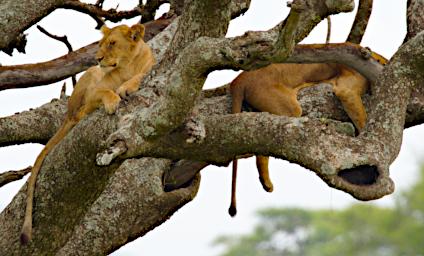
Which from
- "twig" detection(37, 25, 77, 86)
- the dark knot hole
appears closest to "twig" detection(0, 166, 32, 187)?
"twig" detection(37, 25, 77, 86)

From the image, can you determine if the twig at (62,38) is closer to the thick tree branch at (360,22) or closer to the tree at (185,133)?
the tree at (185,133)

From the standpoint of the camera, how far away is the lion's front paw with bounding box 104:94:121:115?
5.29 meters

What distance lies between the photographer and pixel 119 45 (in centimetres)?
618

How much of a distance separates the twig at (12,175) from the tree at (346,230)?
24.7m

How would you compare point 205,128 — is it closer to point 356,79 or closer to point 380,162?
point 380,162

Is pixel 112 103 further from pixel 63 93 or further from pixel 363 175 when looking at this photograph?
pixel 63 93

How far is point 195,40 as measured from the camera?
5.00 m

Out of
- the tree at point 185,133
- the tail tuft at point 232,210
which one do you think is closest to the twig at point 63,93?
the tree at point 185,133

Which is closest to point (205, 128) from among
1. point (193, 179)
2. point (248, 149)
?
point (248, 149)

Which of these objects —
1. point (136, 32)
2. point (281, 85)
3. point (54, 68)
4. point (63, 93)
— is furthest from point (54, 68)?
point (281, 85)

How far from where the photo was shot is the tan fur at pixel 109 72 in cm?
582

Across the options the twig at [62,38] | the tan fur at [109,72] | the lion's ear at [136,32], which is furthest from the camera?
the twig at [62,38]

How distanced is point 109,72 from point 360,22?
1.76 m

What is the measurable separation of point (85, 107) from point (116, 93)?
35 centimetres
